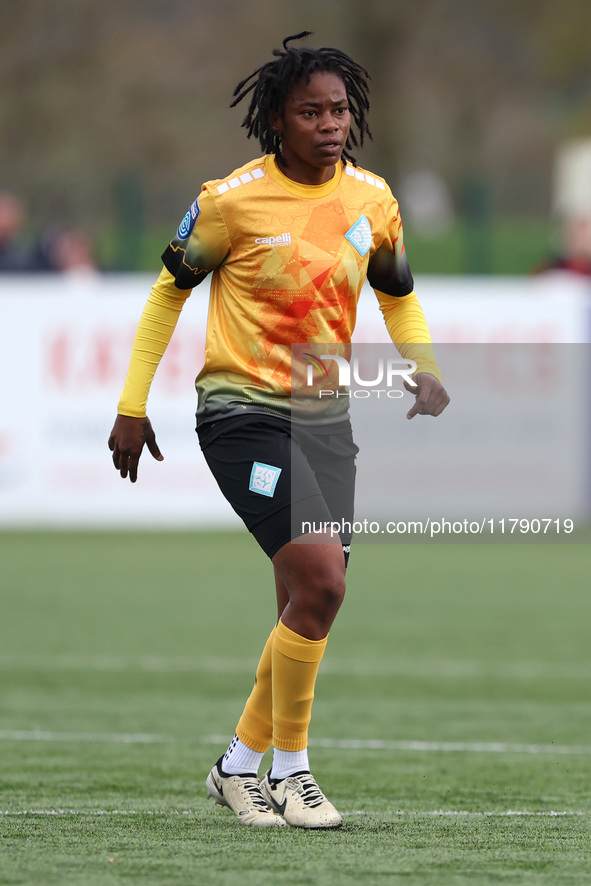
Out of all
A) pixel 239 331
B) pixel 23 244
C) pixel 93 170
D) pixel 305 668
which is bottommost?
pixel 305 668

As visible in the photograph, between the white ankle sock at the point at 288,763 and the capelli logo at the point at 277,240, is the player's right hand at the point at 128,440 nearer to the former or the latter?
the capelli logo at the point at 277,240

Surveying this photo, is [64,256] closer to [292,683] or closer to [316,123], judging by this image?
[316,123]

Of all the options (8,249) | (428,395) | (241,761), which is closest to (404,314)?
(428,395)

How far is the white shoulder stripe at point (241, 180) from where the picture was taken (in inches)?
186

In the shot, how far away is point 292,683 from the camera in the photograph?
476 centimetres

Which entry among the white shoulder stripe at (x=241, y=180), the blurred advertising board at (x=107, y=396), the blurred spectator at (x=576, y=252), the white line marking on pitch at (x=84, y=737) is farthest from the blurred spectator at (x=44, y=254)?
the white shoulder stripe at (x=241, y=180)

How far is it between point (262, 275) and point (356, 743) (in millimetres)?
2445

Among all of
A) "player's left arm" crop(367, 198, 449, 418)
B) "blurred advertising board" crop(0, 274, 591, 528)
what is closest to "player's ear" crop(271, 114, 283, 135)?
"player's left arm" crop(367, 198, 449, 418)

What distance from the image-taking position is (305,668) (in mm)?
4742

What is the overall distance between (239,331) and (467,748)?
2.34 metres

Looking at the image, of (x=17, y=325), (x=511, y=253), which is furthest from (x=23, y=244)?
(x=511, y=253)

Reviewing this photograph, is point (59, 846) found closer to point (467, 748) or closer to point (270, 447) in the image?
point (270, 447)

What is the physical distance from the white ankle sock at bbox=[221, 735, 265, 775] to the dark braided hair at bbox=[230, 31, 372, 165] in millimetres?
1780

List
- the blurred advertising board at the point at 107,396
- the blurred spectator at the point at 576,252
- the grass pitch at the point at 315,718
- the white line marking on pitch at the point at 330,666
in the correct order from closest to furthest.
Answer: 1. the grass pitch at the point at 315,718
2. the white line marking on pitch at the point at 330,666
3. the blurred advertising board at the point at 107,396
4. the blurred spectator at the point at 576,252
